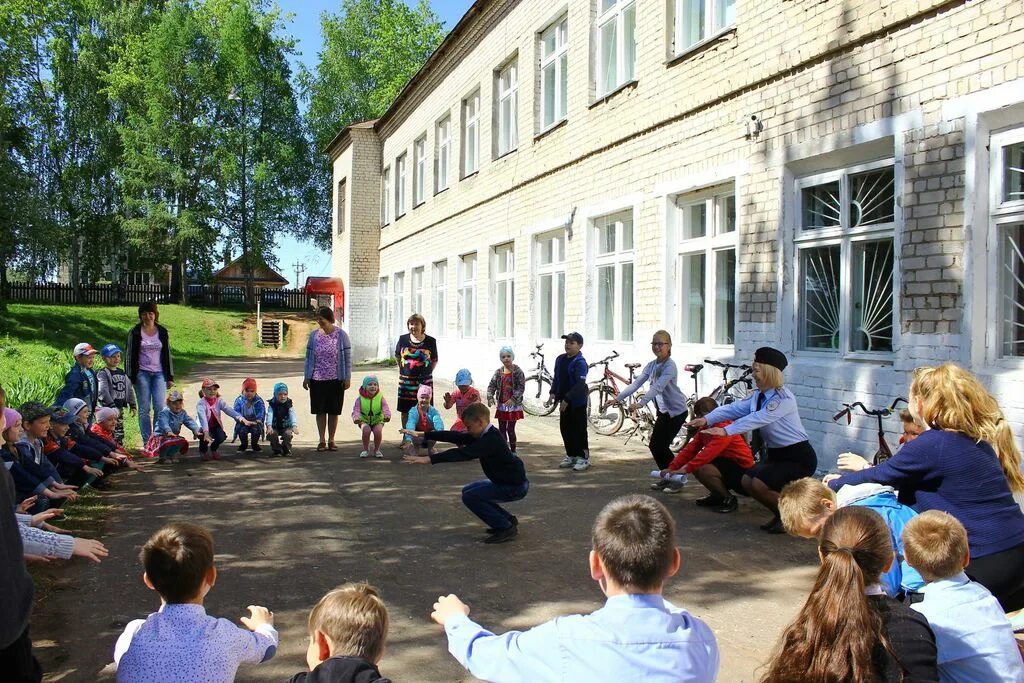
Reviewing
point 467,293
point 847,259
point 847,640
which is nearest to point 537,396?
point 467,293

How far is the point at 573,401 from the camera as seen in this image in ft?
32.7

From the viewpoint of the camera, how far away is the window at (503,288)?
1895cm

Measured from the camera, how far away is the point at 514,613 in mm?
5113

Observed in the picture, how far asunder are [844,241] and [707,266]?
2.51 metres

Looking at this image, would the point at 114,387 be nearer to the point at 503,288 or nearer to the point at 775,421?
the point at 775,421

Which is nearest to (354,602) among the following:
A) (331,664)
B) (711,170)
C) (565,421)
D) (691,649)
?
(331,664)

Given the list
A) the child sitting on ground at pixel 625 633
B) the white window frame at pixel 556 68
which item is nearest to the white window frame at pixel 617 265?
the white window frame at pixel 556 68

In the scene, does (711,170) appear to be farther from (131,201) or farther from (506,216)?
(131,201)

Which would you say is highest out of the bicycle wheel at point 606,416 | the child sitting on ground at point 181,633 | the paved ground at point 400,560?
the child sitting on ground at point 181,633

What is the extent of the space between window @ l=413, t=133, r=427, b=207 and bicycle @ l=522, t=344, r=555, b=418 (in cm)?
1136

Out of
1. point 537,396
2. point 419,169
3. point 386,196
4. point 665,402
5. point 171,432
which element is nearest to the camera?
point 665,402

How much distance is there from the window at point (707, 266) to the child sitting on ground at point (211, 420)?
19.3ft

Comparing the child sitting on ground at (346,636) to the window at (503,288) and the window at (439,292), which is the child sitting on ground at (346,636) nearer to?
the window at (503,288)

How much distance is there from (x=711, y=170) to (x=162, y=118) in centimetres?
4139
